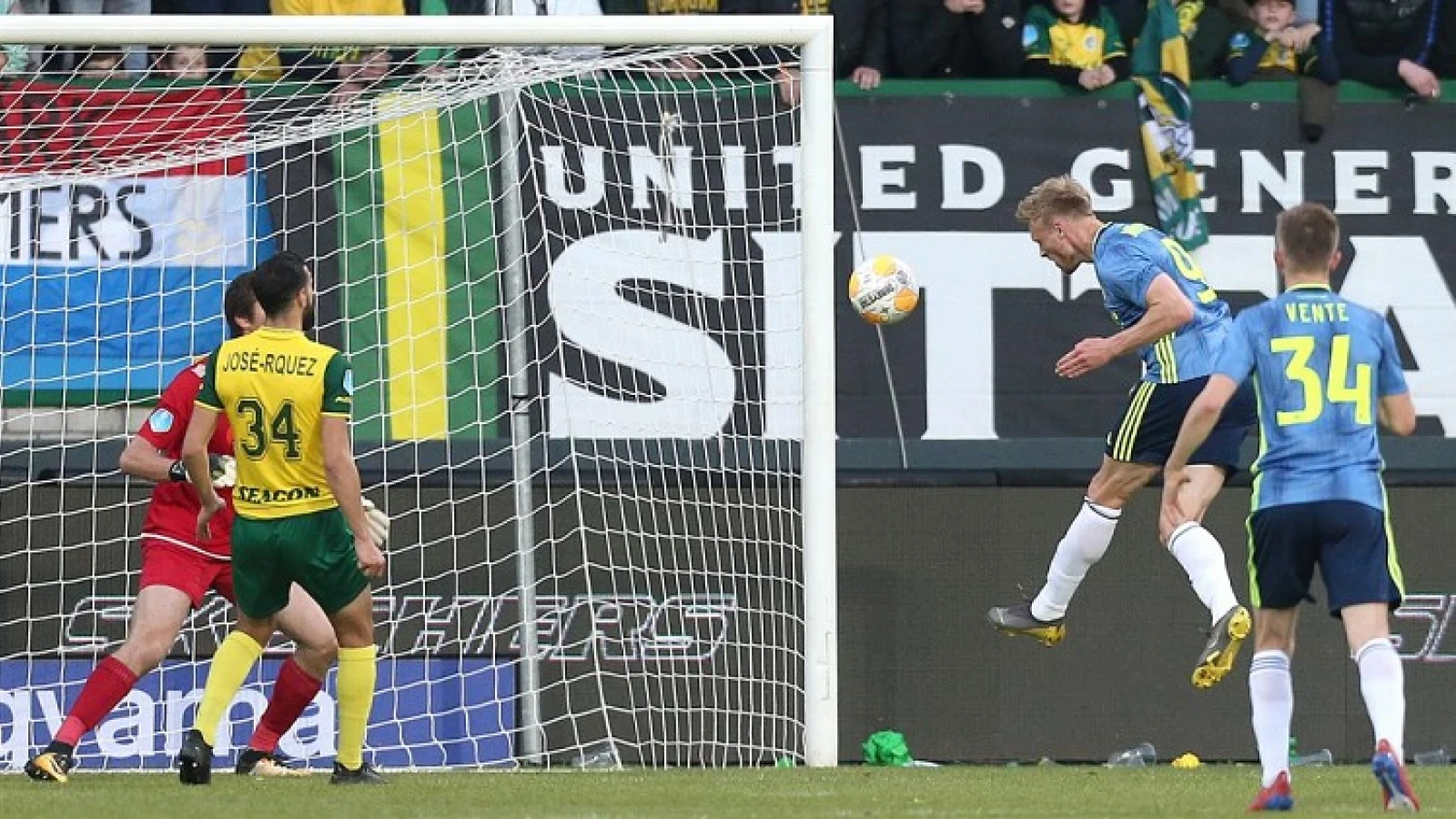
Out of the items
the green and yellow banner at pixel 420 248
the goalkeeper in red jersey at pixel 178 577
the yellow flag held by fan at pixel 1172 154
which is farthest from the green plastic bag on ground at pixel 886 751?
the yellow flag held by fan at pixel 1172 154

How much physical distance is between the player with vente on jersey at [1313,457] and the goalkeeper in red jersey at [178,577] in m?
3.68

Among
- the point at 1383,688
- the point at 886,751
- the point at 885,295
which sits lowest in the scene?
the point at 886,751

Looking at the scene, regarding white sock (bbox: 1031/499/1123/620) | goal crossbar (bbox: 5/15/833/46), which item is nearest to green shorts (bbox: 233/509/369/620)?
goal crossbar (bbox: 5/15/833/46)

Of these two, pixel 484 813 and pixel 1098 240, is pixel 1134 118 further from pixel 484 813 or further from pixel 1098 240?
pixel 484 813

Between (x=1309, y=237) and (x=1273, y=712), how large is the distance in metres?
1.38

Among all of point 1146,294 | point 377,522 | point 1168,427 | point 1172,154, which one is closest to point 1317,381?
point 1146,294

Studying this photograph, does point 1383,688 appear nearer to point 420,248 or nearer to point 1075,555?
point 1075,555

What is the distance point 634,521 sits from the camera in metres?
11.4

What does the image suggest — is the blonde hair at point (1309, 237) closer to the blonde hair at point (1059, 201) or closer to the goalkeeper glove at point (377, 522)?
the blonde hair at point (1059, 201)

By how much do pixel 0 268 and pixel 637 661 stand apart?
3.37 m

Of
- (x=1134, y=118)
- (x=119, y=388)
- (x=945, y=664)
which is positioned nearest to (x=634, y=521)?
(x=945, y=664)

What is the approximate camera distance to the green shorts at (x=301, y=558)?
8797mm

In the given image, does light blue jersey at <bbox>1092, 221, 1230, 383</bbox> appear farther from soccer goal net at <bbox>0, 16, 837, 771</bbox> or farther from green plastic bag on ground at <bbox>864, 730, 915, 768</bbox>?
green plastic bag on ground at <bbox>864, 730, 915, 768</bbox>

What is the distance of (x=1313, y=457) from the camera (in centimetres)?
742
